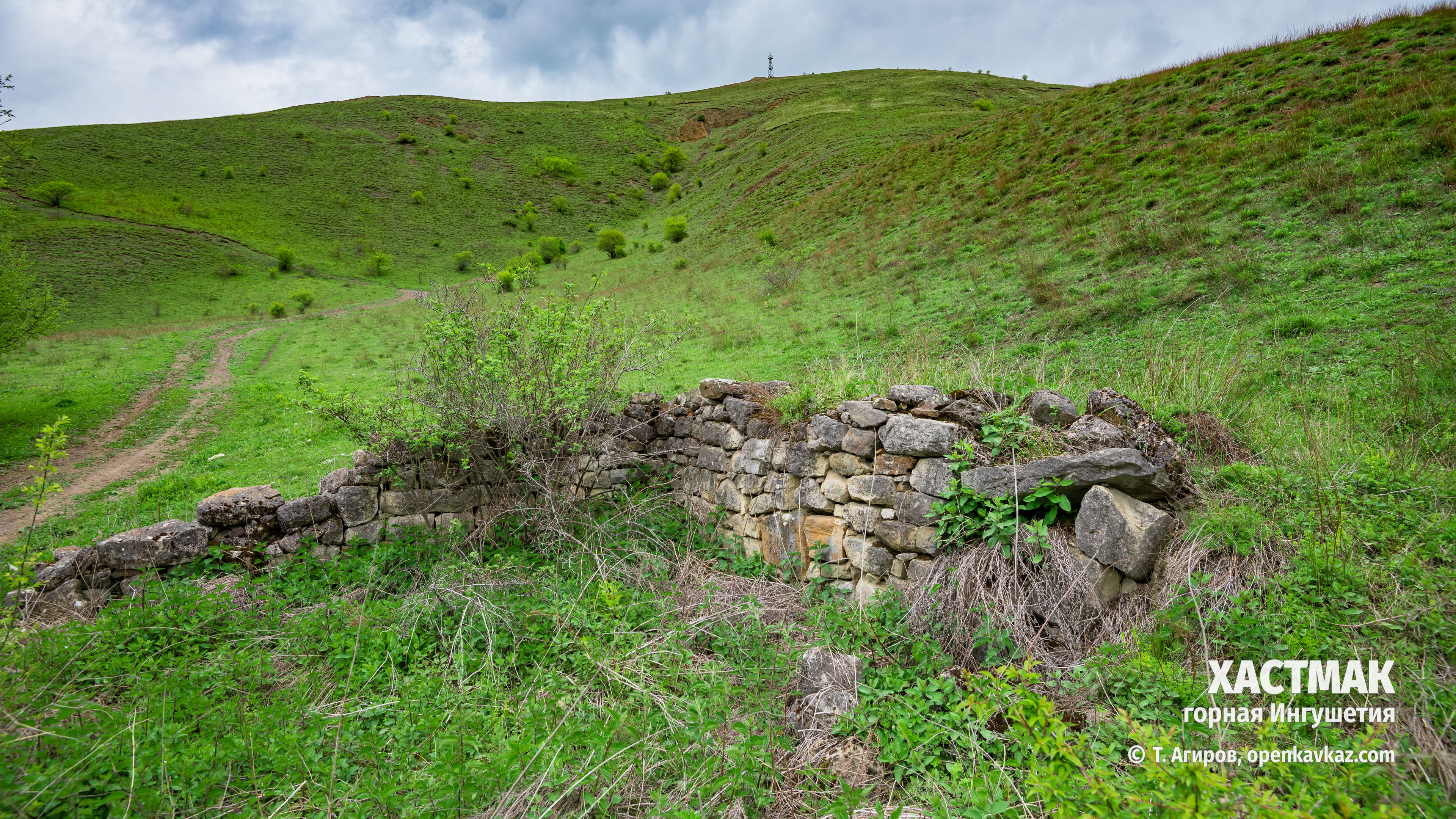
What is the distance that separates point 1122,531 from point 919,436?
135 centimetres

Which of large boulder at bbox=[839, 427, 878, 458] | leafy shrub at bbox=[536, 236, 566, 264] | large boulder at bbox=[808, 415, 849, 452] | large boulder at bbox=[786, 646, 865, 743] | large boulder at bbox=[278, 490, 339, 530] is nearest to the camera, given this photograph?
large boulder at bbox=[786, 646, 865, 743]

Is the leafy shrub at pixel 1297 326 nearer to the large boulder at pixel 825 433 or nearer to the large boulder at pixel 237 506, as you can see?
the large boulder at pixel 825 433

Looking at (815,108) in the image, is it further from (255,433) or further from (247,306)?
(255,433)

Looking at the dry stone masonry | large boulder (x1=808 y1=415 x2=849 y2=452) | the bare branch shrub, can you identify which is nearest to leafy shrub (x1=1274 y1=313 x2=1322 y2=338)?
the dry stone masonry

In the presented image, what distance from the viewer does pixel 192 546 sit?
5.13 metres

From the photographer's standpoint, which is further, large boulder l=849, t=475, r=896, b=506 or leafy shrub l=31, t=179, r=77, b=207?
leafy shrub l=31, t=179, r=77, b=207

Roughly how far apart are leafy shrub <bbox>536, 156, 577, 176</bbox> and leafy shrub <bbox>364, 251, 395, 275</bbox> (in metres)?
20.9

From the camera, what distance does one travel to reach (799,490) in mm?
5094

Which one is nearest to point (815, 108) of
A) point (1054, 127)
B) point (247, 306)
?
point (1054, 127)

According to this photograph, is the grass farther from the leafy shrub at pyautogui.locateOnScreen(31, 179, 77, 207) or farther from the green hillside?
the leafy shrub at pyautogui.locateOnScreen(31, 179, 77, 207)

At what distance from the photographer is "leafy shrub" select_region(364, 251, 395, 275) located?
115ft

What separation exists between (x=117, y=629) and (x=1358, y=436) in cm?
833

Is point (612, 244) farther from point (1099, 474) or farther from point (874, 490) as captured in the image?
point (1099, 474)

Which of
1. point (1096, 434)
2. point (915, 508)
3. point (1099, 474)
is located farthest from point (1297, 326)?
point (915, 508)
